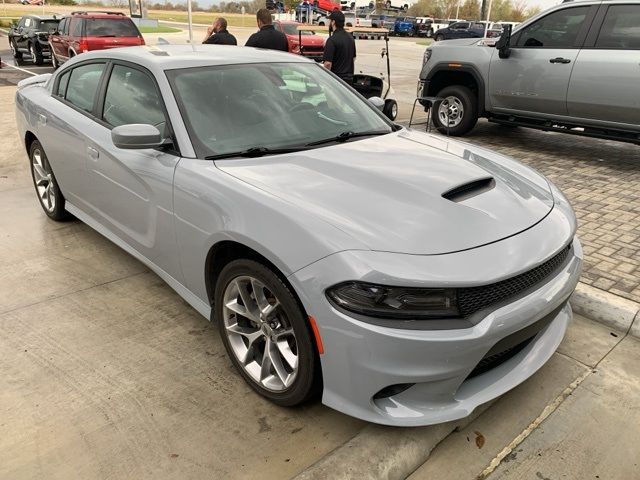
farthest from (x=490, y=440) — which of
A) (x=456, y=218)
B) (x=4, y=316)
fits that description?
(x=4, y=316)

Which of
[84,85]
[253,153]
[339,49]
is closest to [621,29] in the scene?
[339,49]

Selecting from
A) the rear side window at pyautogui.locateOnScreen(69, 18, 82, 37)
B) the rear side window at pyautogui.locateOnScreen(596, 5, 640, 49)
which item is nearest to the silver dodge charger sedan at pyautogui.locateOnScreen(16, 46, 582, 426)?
the rear side window at pyautogui.locateOnScreen(596, 5, 640, 49)

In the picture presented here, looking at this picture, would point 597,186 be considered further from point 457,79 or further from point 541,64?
point 457,79

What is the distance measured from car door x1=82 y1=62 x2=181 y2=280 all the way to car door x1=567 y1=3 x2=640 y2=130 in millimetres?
5655

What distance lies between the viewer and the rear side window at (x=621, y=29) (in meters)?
6.45

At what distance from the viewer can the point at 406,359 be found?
2100 millimetres

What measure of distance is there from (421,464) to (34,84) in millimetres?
5091

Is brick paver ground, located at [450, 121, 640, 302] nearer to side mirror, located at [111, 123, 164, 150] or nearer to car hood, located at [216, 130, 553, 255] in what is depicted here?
→ car hood, located at [216, 130, 553, 255]

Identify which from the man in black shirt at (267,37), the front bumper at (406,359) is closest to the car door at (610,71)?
the man in black shirt at (267,37)

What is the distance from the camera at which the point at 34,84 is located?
5.31m

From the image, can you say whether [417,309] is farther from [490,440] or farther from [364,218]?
[490,440]

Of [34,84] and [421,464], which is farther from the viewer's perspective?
[34,84]

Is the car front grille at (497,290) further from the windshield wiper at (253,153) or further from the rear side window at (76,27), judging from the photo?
the rear side window at (76,27)

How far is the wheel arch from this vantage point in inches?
311
